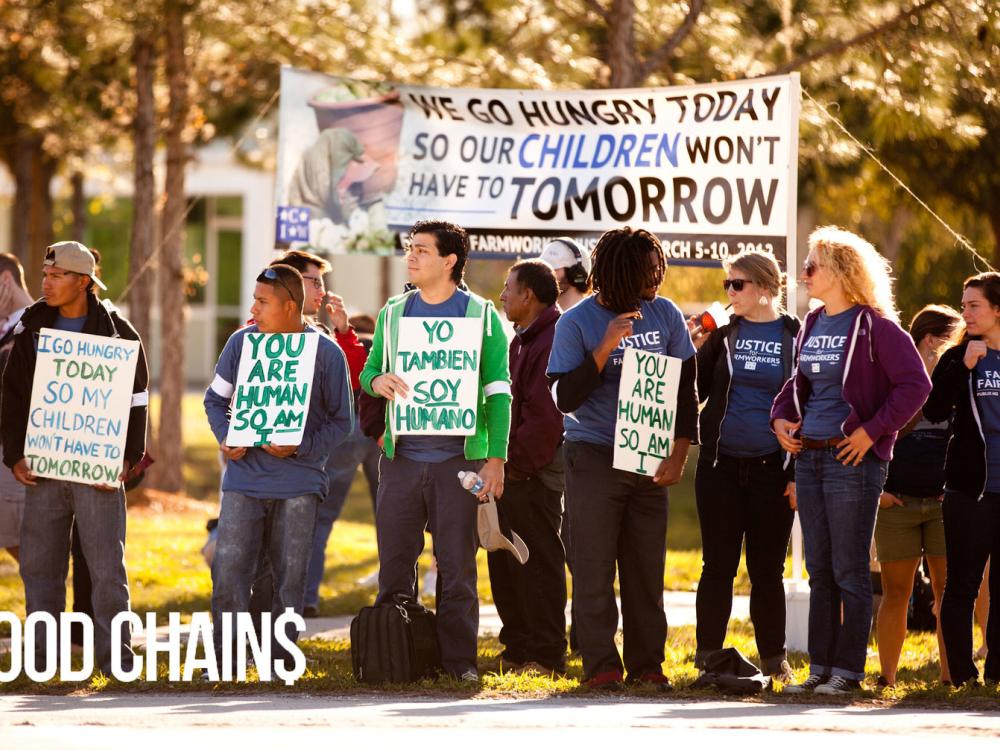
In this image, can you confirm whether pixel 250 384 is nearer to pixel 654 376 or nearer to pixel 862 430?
pixel 654 376

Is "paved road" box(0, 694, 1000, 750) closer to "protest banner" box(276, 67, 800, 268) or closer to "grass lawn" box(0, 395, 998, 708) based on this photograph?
"grass lawn" box(0, 395, 998, 708)

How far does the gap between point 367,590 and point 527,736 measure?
20.6 feet

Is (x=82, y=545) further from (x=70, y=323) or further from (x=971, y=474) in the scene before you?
(x=971, y=474)

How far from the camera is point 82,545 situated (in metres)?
8.29

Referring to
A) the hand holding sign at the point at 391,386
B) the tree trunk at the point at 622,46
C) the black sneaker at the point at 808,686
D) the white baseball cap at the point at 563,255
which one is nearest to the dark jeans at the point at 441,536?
the hand holding sign at the point at 391,386

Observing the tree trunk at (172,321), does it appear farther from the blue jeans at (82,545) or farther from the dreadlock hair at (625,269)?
→ the dreadlock hair at (625,269)

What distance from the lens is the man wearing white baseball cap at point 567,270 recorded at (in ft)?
30.7

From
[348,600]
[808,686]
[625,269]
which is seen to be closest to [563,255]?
[625,269]

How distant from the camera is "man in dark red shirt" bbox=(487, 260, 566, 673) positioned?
28.4 feet

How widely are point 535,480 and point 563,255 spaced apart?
129cm

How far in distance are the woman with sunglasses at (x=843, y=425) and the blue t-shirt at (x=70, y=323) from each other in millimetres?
3209

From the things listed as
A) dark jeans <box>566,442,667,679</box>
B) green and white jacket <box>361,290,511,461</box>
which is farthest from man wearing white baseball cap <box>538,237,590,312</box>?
dark jeans <box>566,442,667,679</box>

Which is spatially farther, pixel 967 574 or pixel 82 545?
pixel 82 545

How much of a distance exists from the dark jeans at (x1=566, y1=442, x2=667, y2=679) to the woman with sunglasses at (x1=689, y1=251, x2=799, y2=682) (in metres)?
0.39
